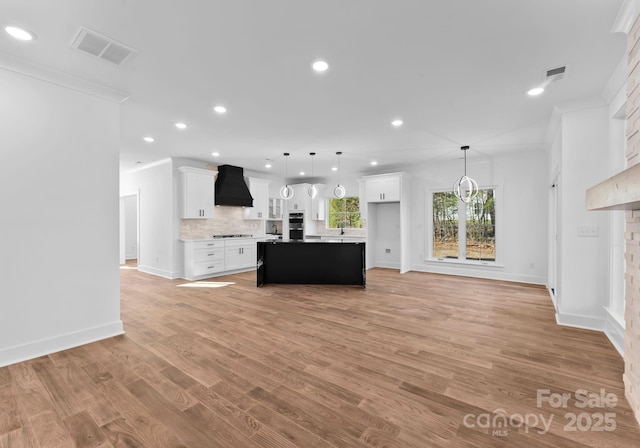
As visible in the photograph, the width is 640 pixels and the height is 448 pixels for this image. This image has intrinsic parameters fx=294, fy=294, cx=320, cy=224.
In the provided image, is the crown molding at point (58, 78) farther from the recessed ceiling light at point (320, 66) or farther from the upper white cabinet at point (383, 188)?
the upper white cabinet at point (383, 188)

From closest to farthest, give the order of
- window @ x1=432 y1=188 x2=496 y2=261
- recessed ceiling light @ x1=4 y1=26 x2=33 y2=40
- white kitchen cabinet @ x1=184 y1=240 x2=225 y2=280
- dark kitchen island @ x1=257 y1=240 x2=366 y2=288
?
recessed ceiling light @ x1=4 y1=26 x2=33 y2=40
dark kitchen island @ x1=257 y1=240 x2=366 y2=288
white kitchen cabinet @ x1=184 y1=240 x2=225 y2=280
window @ x1=432 y1=188 x2=496 y2=261

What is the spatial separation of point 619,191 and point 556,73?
2240mm

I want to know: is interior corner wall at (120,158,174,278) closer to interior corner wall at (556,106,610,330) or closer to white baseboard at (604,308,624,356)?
interior corner wall at (556,106,610,330)

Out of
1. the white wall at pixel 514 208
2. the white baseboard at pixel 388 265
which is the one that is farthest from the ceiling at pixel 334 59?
the white baseboard at pixel 388 265

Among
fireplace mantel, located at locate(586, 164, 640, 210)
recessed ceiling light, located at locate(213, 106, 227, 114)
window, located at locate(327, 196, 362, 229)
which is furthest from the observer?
window, located at locate(327, 196, 362, 229)

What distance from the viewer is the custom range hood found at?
280 inches

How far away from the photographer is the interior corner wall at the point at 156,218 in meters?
6.58

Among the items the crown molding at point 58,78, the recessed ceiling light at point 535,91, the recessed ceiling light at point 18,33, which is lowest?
the crown molding at point 58,78

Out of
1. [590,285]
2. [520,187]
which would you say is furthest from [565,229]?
[520,187]

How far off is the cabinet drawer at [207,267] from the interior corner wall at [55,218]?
3.06m

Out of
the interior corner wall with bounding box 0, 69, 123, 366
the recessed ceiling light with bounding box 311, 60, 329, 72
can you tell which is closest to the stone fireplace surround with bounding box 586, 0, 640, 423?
the recessed ceiling light with bounding box 311, 60, 329, 72

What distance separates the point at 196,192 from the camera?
6.66 m

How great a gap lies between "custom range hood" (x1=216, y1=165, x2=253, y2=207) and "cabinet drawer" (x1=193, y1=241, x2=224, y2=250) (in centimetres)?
101

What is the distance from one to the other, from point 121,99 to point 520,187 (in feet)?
23.3
